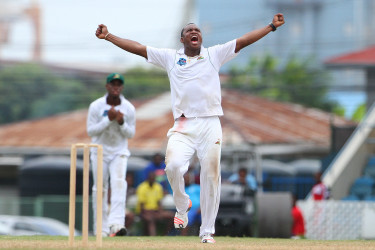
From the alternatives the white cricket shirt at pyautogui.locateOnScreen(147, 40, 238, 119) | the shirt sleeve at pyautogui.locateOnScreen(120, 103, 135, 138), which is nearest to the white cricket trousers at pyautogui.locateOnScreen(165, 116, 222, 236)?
the white cricket shirt at pyautogui.locateOnScreen(147, 40, 238, 119)

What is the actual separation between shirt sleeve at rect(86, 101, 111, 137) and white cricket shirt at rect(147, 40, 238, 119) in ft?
9.32

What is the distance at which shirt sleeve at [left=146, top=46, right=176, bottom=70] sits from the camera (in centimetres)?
1307

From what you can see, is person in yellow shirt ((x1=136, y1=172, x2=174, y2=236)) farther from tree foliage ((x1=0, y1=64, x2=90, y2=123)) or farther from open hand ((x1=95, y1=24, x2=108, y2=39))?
tree foliage ((x1=0, y1=64, x2=90, y2=123))

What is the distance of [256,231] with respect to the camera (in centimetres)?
2011

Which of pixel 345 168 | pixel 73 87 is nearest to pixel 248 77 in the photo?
pixel 73 87

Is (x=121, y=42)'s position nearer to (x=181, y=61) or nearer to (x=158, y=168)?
(x=181, y=61)

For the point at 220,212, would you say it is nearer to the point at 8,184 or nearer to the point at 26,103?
the point at 8,184

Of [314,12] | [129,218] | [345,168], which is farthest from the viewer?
[314,12]

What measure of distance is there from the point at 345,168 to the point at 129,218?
11074mm

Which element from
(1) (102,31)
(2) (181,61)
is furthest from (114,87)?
(2) (181,61)

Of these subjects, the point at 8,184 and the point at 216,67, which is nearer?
the point at 216,67

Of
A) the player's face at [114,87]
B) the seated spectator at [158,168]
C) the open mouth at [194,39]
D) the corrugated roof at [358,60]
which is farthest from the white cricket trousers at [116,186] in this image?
the corrugated roof at [358,60]

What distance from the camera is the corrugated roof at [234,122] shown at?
55625 millimetres

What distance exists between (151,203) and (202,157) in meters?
10.4
